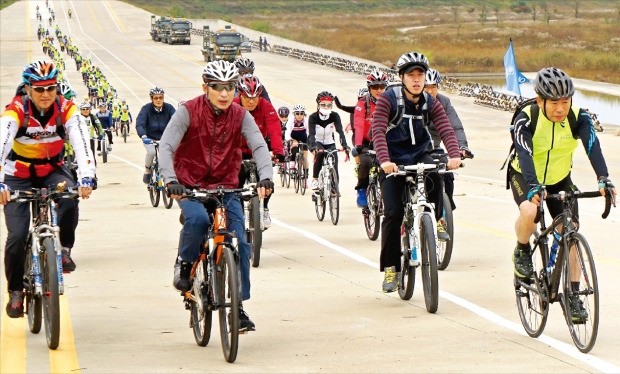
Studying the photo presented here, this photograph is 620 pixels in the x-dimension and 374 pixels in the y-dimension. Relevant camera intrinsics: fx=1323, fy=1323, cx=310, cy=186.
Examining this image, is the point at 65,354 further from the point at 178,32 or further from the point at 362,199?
the point at 178,32

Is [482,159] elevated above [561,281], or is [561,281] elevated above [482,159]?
[561,281]

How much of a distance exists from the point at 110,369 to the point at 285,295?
3.59 metres

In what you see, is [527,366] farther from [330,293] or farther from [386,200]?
[330,293]

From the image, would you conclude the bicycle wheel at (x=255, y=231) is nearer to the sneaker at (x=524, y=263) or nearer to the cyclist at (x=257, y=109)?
the cyclist at (x=257, y=109)

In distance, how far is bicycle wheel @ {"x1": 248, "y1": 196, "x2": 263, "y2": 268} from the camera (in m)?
14.7

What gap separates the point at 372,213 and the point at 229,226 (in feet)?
24.2

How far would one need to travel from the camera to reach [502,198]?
78.2 feet

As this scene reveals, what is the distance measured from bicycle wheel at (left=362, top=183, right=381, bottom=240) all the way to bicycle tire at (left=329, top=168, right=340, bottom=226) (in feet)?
6.42

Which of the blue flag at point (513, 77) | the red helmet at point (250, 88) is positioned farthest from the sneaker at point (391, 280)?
the blue flag at point (513, 77)

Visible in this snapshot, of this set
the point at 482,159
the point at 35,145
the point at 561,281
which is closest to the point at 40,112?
the point at 35,145

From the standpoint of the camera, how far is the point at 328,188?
64.0 ft

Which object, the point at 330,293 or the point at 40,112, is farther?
the point at 330,293

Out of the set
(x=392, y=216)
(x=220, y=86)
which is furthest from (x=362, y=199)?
(x=220, y=86)

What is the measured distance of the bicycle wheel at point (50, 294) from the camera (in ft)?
31.2
